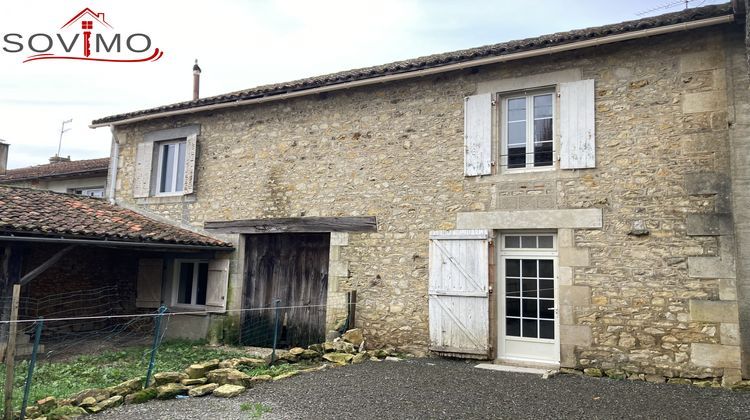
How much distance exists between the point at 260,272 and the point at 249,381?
3.72 m

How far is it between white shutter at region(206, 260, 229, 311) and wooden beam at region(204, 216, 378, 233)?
1.99 ft

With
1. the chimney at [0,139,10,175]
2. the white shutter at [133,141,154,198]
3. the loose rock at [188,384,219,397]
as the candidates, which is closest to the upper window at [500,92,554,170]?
the loose rock at [188,384,219,397]

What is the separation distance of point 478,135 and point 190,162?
5372 millimetres

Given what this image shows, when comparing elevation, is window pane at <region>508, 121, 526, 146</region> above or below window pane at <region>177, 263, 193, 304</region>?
above

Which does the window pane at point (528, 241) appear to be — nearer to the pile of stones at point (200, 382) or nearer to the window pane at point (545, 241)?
the window pane at point (545, 241)

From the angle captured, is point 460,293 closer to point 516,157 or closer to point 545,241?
point 545,241

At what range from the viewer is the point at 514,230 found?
748cm

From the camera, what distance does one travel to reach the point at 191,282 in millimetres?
10398

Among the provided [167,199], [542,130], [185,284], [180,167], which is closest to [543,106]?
[542,130]

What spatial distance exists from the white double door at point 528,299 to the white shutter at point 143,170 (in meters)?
6.87

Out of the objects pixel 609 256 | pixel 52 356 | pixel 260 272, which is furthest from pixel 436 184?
pixel 52 356

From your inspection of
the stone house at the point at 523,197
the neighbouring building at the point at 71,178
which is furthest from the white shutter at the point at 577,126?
the neighbouring building at the point at 71,178

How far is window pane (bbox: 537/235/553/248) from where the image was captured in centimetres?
729

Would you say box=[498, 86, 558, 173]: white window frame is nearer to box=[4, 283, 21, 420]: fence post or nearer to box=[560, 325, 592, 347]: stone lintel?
box=[560, 325, 592, 347]: stone lintel
